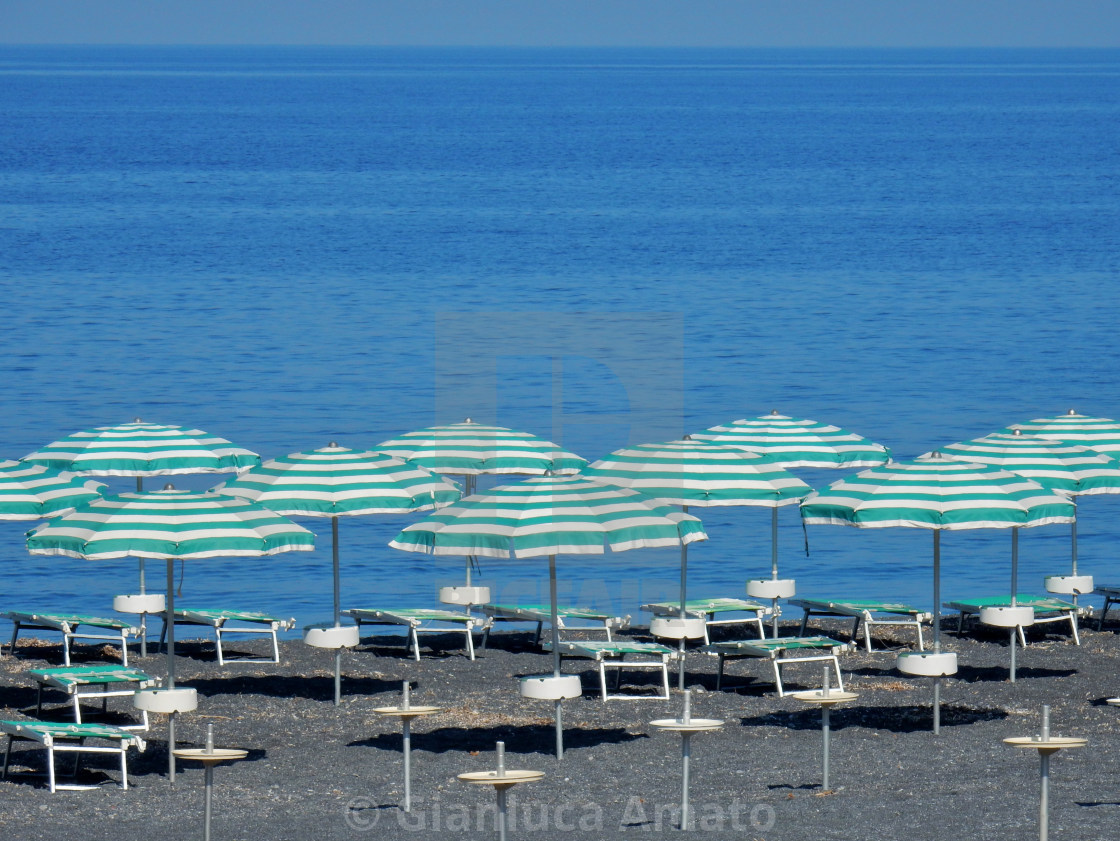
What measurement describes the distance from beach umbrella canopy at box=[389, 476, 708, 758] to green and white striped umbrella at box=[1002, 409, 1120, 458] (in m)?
5.34

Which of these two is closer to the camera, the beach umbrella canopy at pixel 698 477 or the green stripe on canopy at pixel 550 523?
the green stripe on canopy at pixel 550 523

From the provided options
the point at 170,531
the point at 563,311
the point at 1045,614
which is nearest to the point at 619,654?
the point at 170,531

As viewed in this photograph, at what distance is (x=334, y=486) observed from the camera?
12.9 meters

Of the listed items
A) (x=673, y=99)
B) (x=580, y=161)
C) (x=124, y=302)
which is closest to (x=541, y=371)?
(x=124, y=302)

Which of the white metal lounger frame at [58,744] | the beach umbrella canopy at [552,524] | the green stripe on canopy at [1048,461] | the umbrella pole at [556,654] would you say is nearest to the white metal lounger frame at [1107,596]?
the green stripe on canopy at [1048,461]

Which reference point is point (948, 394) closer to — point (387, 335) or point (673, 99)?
point (387, 335)

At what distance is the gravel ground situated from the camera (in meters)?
9.84

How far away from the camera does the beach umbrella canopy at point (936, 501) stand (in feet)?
39.3

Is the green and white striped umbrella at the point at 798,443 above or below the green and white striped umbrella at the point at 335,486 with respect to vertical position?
above

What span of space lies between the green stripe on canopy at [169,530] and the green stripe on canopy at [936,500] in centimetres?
368

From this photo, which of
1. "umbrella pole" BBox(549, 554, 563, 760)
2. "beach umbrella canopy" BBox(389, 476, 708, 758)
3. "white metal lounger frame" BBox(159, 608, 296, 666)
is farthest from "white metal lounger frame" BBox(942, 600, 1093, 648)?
"white metal lounger frame" BBox(159, 608, 296, 666)

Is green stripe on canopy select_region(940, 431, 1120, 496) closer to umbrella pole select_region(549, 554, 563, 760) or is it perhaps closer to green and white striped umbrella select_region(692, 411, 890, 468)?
green and white striped umbrella select_region(692, 411, 890, 468)

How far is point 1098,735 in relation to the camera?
38.4 feet

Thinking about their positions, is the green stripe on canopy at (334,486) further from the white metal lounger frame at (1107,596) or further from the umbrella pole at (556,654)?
the white metal lounger frame at (1107,596)
